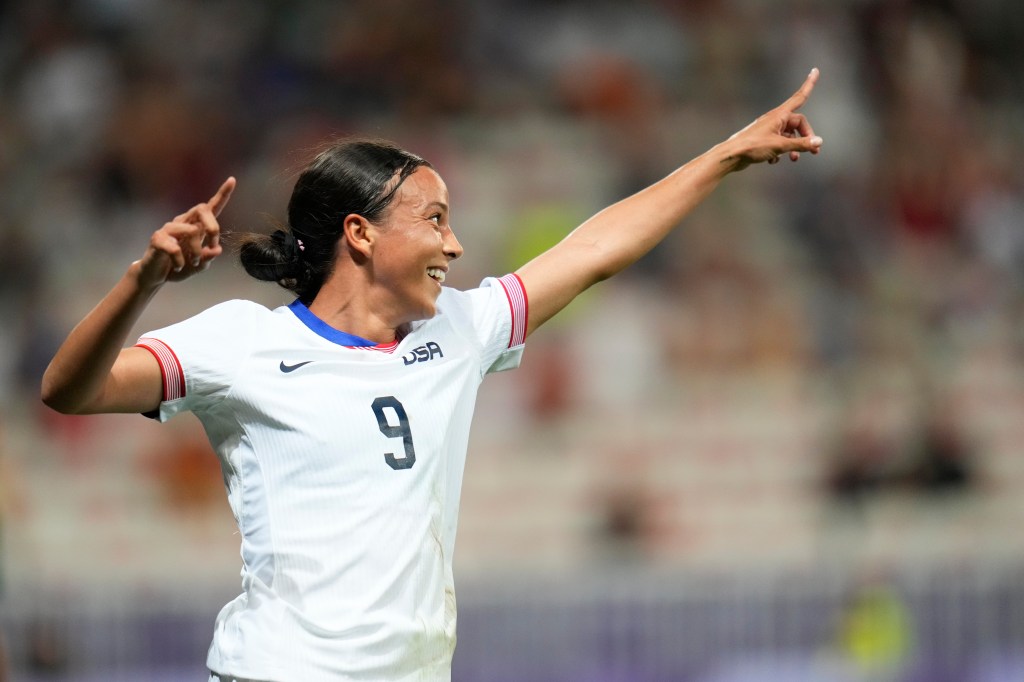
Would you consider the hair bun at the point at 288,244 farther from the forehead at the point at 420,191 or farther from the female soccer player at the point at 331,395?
the forehead at the point at 420,191

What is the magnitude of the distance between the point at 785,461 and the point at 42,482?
226 inches

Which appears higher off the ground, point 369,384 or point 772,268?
point 772,268

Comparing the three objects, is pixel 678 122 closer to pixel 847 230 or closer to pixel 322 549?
pixel 847 230

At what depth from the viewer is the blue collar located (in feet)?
12.4

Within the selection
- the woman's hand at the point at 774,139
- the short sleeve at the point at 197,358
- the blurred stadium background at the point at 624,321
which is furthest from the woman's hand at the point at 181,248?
the blurred stadium background at the point at 624,321

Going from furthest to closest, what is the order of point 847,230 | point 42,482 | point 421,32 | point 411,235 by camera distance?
point 421,32 → point 847,230 → point 42,482 → point 411,235

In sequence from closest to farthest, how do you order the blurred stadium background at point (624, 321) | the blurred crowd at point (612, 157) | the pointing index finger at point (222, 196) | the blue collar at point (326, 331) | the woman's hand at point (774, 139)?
the pointing index finger at point (222, 196), the blue collar at point (326, 331), the woman's hand at point (774, 139), the blurred stadium background at point (624, 321), the blurred crowd at point (612, 157)

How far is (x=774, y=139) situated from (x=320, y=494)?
5.55ft

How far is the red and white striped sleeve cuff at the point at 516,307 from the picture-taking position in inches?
161

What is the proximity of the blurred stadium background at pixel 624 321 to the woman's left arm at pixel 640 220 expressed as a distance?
17.8ft

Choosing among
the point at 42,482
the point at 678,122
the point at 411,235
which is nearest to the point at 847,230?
the point at 678,122

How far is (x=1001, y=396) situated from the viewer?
11773 mm

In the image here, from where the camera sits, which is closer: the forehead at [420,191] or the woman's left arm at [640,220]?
the forehead at [420,191]

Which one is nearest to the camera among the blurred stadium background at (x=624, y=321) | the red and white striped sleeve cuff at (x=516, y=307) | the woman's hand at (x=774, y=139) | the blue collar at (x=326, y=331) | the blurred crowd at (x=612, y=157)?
the blue collar at (x=326, y=331)
